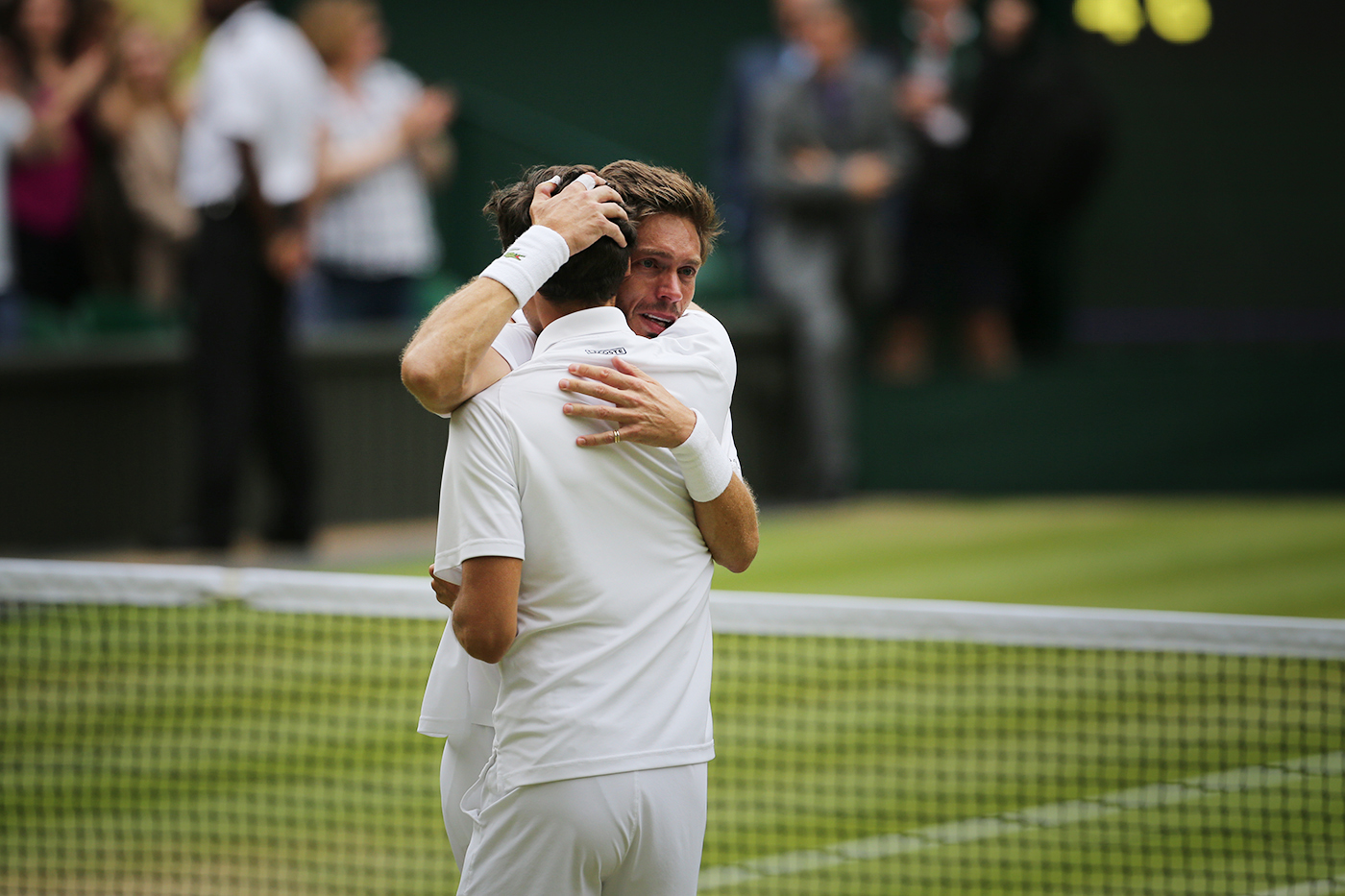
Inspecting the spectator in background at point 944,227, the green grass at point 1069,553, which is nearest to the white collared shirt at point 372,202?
the green grass at point 1069,553

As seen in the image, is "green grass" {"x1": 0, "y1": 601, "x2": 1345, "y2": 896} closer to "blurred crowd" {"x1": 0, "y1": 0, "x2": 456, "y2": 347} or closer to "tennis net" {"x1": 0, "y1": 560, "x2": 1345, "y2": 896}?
"tennis net" {"x1": 0, "y1": 560, "x2": 1345, "y2": 896}

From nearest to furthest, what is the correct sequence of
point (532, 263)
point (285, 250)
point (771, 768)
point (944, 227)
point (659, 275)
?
point (532, 263) < point (659, 275) < point (771, 768) < point (285, 250) < point (944, 227)

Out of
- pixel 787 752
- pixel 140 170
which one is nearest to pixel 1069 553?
pixel 787 752

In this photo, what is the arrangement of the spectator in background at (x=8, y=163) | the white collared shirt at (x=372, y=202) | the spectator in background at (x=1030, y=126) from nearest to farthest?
the spectator in background at (x=8, y=163) < the white collared shirt at (x=372, y=202) < the spectator in background at (x=1030, y=126)

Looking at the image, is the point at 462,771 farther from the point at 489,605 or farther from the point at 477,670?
the point at 489,605

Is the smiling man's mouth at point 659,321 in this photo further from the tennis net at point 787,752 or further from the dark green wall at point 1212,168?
the dark green wall at point 1212,168

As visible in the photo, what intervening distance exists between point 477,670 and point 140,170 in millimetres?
8076

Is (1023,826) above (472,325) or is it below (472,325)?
below

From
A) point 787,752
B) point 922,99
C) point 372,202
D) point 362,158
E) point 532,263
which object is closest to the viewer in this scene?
point 532,263

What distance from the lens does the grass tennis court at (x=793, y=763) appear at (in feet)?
15.7

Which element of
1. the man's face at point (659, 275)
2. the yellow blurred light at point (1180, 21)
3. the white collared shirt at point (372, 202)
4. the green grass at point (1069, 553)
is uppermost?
the yellow blurred light at point (1180, 21)

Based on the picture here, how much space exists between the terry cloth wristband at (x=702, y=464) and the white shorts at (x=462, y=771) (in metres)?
0.58

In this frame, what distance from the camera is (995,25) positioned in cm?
1116

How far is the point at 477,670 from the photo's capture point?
2855 mm
